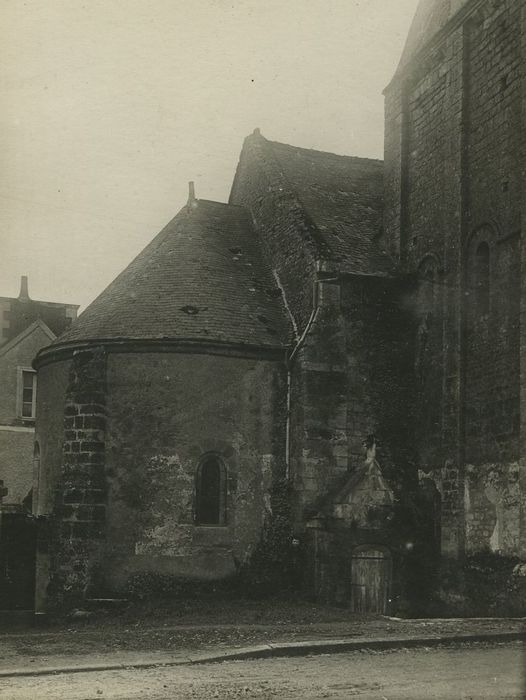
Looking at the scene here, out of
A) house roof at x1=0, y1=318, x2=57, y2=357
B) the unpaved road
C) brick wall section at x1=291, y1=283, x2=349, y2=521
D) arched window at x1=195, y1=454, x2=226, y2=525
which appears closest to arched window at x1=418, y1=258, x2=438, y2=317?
brick wall section at x1=291, y1=283, x2=349, y2=521

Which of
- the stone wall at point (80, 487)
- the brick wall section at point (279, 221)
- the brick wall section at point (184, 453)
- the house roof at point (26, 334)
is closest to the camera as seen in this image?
the stone wall at point (80, 487)

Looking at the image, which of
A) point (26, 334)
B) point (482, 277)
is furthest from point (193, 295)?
point (26, 334)

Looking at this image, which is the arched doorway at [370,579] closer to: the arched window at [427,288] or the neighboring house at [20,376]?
the arched window at [427,288]

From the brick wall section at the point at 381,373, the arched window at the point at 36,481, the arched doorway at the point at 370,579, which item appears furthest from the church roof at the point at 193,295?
the arched doorway at the point at 370,579

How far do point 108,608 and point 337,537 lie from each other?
454cm

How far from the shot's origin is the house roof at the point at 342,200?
2081cm

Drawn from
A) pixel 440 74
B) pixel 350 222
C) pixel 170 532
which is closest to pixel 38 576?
pixel 170 532

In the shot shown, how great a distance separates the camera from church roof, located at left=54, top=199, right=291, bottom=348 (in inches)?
760

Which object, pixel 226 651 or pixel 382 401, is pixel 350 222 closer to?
pixel 382 401

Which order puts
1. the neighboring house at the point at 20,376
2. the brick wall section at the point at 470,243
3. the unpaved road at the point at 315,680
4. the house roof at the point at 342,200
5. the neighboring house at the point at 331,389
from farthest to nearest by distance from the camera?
the neighboring house at the point at 20,376 < the house roof at the point at 342,200 < the neighboring house at the point at 331,389 < the brick wall section at the point at 470,243 < the unpaved road at the point at 315,680

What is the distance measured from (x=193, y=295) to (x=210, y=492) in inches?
164

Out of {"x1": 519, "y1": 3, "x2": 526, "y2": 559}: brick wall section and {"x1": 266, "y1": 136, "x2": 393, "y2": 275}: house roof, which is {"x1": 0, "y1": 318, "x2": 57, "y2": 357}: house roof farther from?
{"x1": 519, "y1": 3, "x2": 526, "y2": 559}: brick wall section

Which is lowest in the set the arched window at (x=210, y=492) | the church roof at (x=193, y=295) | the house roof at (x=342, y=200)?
the arched window at (x=210, y=492)

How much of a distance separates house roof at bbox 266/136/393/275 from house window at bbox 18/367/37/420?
15.6 metres
